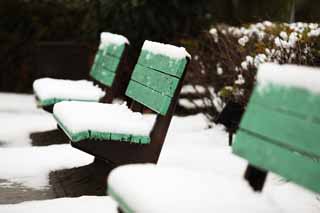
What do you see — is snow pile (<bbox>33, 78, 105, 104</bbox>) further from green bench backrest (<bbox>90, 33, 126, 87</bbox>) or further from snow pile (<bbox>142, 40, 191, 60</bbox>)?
snow pile (<bbox>142, 40, 191, 60</bbox>)

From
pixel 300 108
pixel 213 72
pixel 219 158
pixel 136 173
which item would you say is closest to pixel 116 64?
pixel 219 158

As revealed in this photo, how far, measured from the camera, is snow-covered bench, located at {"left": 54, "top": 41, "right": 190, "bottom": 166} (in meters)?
3.07

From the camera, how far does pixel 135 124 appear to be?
3262 mm

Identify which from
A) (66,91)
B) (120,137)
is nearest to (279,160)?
(120,137)

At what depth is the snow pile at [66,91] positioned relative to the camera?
4.43m

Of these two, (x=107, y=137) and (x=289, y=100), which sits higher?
(x=289, y=100)

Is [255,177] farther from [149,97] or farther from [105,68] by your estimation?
[105,68]

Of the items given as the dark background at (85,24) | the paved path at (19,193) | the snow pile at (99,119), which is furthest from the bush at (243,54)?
the paved path at (19,193)

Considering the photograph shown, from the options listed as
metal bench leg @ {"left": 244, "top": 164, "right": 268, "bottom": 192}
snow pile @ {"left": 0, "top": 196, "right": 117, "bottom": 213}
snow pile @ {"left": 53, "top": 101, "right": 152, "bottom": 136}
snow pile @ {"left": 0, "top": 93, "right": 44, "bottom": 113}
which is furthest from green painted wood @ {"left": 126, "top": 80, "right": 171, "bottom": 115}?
snow pile @ {"left": 0, "top": 93, "right": 44, "bottom": 113}

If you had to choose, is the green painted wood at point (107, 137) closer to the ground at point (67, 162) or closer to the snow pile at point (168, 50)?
the ground at point (67, 162)

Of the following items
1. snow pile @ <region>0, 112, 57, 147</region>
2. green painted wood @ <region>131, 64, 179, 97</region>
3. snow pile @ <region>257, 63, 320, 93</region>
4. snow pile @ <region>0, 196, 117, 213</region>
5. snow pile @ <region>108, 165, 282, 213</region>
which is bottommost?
snow pile @ <region>0, 112, 57, 147</region>

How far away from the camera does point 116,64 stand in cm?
452

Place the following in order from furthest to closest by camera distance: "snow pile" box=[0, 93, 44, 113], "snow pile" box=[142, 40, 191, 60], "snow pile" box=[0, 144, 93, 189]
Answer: "snow pile" box=[0, 93, 44, 113]
"snow pile" box=[0, 144, 93, 189]
"snow pile" box=[142, 40, 191, 60]

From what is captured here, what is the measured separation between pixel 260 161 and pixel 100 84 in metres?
3.27
